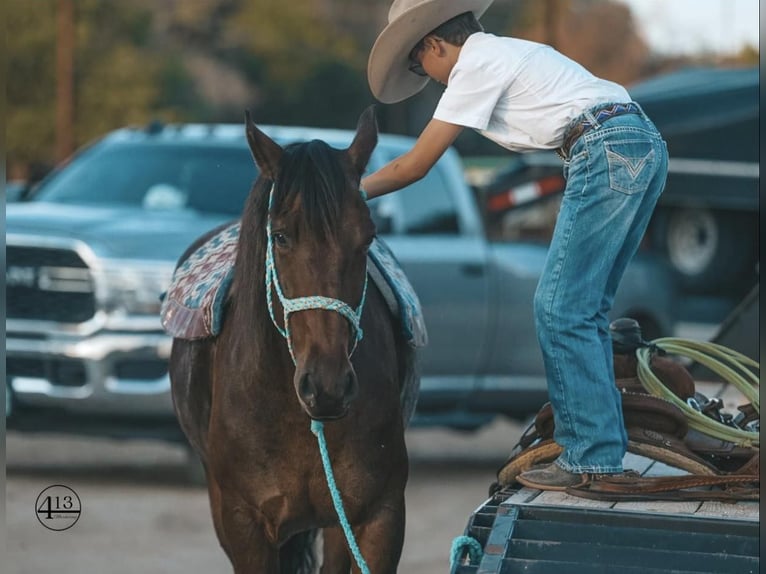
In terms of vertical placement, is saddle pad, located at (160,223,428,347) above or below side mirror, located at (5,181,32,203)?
above

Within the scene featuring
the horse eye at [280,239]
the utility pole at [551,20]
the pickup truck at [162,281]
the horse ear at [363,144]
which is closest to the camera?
the horse eye at [280,239]

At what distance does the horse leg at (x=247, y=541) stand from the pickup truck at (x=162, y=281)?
412 centimetres

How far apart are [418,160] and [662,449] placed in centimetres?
122

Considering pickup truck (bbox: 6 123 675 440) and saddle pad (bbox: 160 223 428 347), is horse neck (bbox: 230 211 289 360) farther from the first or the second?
pickup truck (bbox: 6 123 675 440)

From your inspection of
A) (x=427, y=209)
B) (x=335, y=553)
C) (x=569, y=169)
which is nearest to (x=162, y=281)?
(x=427, y=209)

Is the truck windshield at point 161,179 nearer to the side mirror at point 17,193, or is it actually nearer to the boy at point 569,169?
the side mirror at point 17,193

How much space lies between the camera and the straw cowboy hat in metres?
4.54

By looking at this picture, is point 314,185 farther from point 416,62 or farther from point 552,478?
point 552,478

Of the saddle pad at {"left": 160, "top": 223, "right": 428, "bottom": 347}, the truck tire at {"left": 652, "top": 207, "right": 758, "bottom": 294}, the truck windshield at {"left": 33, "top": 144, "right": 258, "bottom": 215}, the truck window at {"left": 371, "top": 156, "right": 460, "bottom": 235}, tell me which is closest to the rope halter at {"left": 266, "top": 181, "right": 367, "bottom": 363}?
the saddle pad at {"left": 160, "top": 223, "right": 428, "bottom": 347}

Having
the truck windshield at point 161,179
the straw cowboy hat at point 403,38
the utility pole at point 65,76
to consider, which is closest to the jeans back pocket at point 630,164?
the straw cowboy hat at point 403,38

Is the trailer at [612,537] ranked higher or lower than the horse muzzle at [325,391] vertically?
lower

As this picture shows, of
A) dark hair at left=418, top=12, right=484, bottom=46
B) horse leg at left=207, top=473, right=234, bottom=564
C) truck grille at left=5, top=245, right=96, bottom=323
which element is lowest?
truck grille at left=5, top=245, right=96, bottom=323

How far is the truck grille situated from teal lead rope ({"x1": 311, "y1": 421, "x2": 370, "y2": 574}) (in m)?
4.82

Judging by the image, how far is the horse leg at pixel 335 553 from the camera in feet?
16.0
